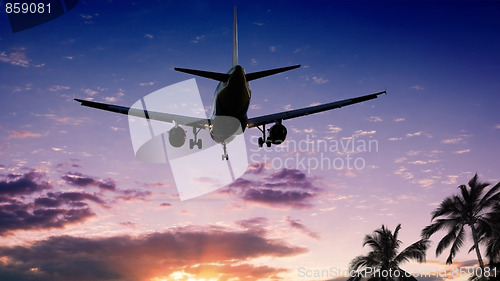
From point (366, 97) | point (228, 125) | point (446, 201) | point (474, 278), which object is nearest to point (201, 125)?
point (228, 125)

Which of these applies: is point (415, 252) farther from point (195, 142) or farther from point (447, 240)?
point (195, 142)

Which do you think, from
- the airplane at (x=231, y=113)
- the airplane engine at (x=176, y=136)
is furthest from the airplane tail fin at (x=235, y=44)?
the airplane engine at (x=176, y=136)

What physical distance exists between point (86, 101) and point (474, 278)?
129ft

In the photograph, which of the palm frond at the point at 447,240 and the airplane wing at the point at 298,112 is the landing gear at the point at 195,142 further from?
the palm frond at the point at 447,240

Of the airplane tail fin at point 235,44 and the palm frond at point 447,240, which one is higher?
the airplane tail fin at point 235,44

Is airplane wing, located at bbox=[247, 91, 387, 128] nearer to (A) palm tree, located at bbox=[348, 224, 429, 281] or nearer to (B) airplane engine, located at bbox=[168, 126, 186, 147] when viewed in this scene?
(B) airplane engine, located at bbox=[168, 126, 186, 147]

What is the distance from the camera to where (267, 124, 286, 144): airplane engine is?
31.4 metres

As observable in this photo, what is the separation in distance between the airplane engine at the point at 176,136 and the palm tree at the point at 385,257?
3068 cm

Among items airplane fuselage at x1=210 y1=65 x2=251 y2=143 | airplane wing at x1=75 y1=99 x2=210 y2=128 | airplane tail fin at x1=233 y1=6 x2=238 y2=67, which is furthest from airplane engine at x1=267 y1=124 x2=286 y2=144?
airplane tail fin at x1=233 y1=6 x2=238 y2=67

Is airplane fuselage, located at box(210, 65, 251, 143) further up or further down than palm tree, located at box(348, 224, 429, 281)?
further up

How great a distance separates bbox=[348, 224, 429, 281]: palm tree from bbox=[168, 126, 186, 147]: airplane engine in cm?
3068

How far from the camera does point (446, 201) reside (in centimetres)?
4578

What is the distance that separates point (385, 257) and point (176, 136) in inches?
1371

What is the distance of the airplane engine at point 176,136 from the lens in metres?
31.8
